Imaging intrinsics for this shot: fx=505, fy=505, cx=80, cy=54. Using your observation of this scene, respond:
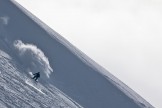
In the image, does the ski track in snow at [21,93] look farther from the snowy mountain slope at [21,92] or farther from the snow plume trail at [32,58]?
the snow plume trail at [32,58]

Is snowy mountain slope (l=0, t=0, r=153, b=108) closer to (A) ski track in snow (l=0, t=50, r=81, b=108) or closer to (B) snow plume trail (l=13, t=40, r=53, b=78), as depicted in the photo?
(B) snow plume trail (l=13, t=40, r=53, b=78)

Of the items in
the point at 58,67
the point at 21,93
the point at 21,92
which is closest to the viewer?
the point at 21,93

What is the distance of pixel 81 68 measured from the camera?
2271 inches

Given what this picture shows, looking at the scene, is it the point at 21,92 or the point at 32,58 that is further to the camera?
the point at 32,58

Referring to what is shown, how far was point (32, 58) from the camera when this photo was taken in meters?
48.7

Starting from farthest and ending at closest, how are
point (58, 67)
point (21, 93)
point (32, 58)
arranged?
1. point (58, 67)
2. point (32, 58)
3. point (21, 93)

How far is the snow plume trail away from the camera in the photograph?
45.4 metres

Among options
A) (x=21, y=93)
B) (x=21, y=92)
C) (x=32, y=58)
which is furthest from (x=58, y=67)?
(x=21, y=93)

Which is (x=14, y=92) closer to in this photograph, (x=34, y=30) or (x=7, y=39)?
(x=7, y=39)

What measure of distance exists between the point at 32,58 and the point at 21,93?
16.0m

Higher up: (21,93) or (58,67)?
(58,67)

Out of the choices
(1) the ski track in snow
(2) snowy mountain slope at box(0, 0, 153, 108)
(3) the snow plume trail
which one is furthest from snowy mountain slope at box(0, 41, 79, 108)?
(3) the snow plume trail

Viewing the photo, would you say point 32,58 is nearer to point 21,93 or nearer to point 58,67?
point 58,67

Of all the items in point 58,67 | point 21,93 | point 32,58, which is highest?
point 58,67
